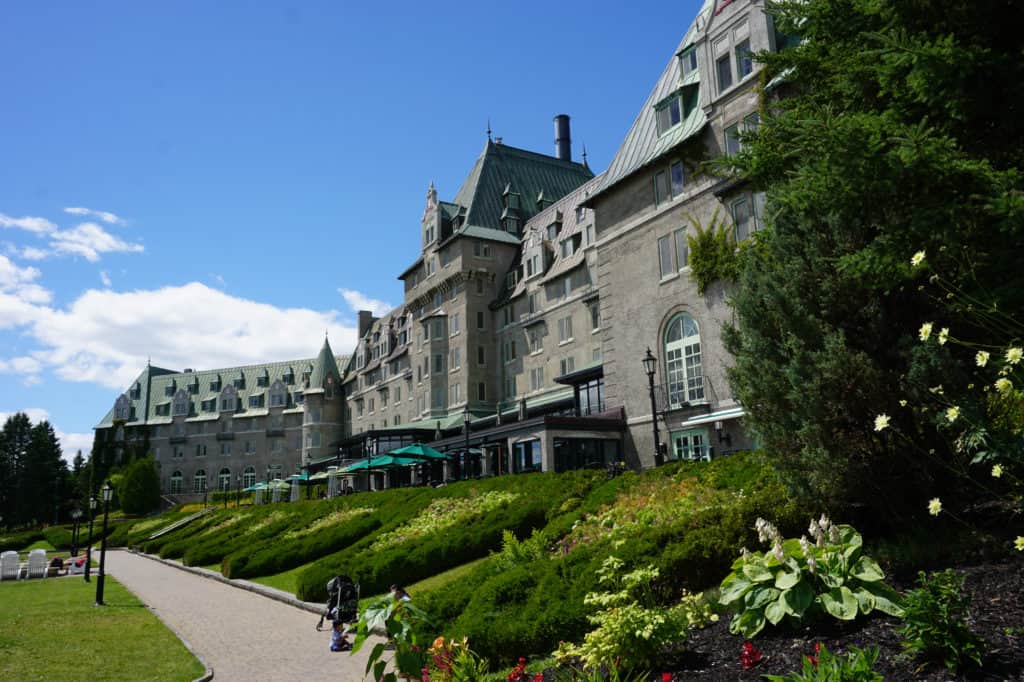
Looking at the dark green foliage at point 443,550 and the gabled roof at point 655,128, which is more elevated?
the gabled roof at point 655,128

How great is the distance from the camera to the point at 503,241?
57375 mm

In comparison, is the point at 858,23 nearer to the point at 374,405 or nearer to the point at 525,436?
the point at 525,436

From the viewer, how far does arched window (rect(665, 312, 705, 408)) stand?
2934 cm

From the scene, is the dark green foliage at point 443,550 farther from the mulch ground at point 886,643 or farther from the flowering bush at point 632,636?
the mulch ground at point 886,643

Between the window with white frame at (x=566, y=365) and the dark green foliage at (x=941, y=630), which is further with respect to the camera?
the window with white frame at (x=566, y=365)

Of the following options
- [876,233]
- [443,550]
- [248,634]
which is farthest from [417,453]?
[876,233]

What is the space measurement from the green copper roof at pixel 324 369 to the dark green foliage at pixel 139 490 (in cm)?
2127

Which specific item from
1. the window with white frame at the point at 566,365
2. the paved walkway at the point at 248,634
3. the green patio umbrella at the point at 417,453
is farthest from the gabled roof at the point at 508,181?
the paved walkway at the point at 248,634

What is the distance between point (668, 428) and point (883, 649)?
78.7ft

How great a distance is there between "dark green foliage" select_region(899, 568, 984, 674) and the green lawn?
1006 cm

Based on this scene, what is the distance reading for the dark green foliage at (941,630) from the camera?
561 centimetres

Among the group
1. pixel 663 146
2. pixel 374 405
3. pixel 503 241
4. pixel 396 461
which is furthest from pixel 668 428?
pixel 374 405

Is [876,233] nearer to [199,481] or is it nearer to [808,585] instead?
[808,585]

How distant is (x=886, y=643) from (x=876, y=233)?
221 inches
